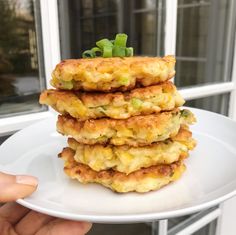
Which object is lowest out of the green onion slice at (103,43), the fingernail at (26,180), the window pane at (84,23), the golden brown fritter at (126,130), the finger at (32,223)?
the finger at (32,223)

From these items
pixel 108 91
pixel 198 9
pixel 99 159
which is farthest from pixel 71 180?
pixel 198 9

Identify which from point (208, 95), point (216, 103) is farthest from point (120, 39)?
point (216, 103)

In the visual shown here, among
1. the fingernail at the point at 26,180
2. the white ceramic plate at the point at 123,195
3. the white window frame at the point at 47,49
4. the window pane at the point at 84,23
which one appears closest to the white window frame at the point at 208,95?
the window pane at the point at 84,23

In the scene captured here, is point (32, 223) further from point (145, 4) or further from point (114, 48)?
point (145, 4)

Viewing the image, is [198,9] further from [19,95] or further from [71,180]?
[71,180]

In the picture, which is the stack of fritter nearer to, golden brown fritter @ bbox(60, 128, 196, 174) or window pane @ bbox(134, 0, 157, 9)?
golden brown fritter @ bbox(60, 128, 196, 174)

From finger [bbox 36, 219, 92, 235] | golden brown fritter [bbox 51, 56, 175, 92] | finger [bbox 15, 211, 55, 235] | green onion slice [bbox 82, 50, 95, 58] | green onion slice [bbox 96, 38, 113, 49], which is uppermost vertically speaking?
green onion slice [bbox 96, 38, 113, 49]

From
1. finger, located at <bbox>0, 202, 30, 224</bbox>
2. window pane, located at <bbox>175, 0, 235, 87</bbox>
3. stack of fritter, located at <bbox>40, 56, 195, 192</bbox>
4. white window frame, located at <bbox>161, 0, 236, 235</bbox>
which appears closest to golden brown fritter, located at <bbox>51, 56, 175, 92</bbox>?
stack of fritter, located at <bbox>40, 56, 195, 192</bbox>

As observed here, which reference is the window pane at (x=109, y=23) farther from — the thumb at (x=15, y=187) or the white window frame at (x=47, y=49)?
the thumb at (x=15, y=187)
